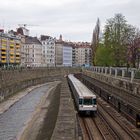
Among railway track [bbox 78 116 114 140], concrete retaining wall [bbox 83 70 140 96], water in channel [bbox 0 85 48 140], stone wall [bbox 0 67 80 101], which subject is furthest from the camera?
stone wall [bbox 0 67 80 101]

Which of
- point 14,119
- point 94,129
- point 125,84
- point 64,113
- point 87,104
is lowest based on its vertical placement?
point 14,119

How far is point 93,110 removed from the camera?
48.8m

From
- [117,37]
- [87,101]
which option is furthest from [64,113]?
[117,37]

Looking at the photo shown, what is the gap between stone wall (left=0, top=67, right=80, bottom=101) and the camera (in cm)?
8819

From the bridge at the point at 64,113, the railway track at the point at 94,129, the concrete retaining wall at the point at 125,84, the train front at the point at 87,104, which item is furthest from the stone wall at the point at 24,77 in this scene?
the railway track at the point at 94,129

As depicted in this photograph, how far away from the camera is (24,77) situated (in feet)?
399

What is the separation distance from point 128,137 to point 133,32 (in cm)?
5279

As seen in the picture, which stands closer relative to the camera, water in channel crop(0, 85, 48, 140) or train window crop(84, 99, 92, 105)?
water in channel crop(0, 85, 48, 140)

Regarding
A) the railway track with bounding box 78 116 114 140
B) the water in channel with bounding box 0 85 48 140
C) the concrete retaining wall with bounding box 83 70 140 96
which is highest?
the concrete retaining wall with bounding box 83 70 140 96

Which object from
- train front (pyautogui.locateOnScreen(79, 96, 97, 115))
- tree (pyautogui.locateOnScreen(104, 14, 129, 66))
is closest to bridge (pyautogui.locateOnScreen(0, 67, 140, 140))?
train front (pyautogui.locateOnScreen(79, 96, 97, 115))

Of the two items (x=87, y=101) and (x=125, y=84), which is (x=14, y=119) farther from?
(x=125, y=84)

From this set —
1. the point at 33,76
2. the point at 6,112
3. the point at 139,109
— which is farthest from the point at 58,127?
the point at 33,76

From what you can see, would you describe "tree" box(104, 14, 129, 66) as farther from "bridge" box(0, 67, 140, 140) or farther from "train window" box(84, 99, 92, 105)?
"train window" box(84, 99, 92, 105)

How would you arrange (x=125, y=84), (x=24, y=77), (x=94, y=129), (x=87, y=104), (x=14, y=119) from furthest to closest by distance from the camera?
(x=24, y=77), (x=14, y=119), (x=125, y=84), (x=87, y=104), (x=94, y=129)
